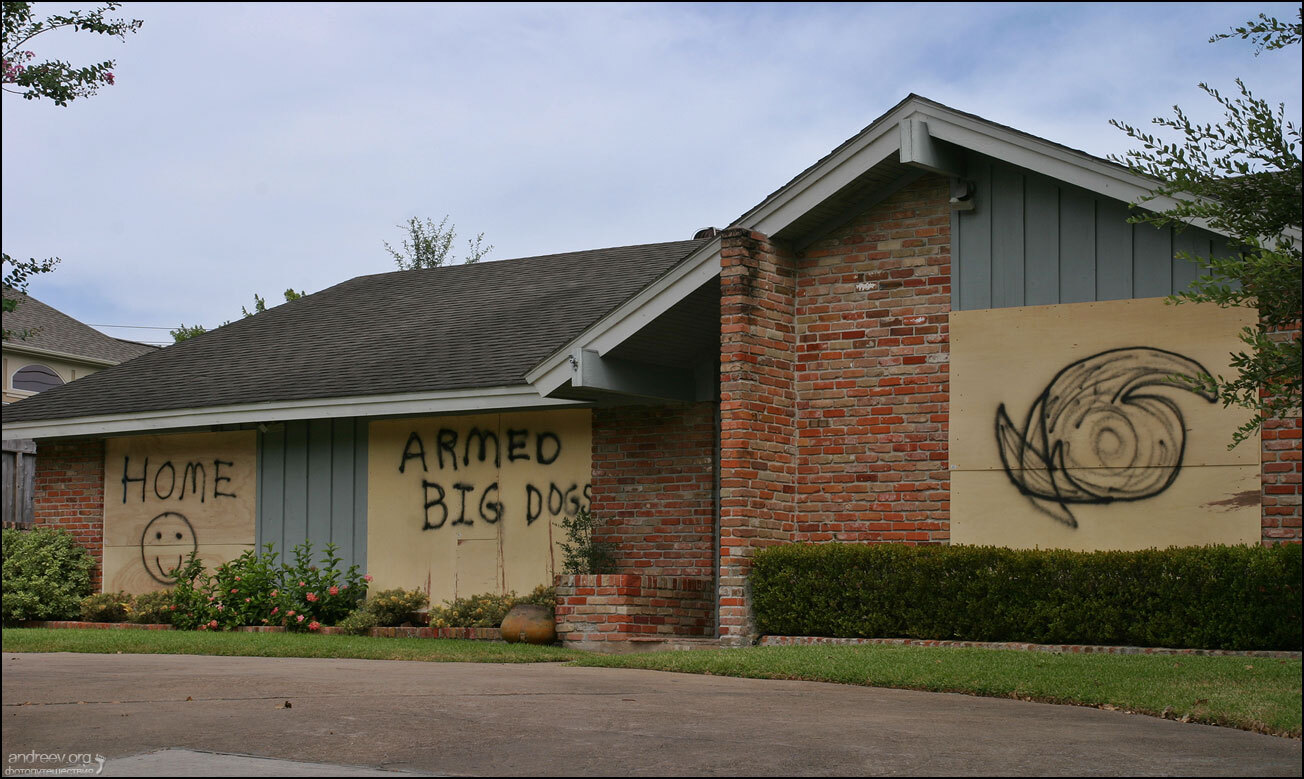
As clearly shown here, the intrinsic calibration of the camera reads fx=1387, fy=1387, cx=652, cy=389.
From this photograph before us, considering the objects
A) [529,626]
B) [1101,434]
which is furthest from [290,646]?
[1101,434]

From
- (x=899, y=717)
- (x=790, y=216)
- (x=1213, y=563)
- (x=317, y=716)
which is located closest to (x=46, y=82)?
(x=317, y=716)

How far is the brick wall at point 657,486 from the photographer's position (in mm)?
15562

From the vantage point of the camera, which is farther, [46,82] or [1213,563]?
[1213,563]

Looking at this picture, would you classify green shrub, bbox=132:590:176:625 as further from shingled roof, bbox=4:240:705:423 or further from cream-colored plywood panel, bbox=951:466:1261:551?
cream-colored plywood panel, bbox=951:466:1261:551

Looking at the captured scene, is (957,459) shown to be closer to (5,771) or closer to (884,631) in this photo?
(884,631)

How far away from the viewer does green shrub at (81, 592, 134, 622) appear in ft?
60.6

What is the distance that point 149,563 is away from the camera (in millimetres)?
19062

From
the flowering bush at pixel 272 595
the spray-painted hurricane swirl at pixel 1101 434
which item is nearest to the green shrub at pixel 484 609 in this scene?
the flowering bush at pixel 272 595

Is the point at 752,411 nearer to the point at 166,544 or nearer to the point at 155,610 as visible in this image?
the point at 155,610

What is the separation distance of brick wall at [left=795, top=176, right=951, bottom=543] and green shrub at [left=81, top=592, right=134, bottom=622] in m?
9.78

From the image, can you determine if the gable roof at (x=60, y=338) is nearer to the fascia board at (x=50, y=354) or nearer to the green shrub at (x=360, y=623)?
the fascia board at (x=50, y=354)

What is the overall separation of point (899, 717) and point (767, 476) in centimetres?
568

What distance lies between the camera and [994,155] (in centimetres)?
1266

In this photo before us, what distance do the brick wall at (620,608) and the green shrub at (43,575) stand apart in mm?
8103
